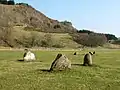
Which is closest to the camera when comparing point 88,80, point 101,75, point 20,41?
point 88,80

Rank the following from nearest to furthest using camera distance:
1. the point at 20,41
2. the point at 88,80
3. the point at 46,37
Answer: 1. the point at 88,80
2. the point at 20,41
3. the point at 46,37

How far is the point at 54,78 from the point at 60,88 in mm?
4448

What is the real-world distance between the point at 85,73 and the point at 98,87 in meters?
7.04

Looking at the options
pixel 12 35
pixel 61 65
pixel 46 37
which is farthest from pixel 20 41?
pixel 61 65

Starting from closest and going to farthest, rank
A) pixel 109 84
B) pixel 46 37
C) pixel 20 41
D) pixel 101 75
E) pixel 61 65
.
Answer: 1. pixel 109 84
2. pixel 101 75
3. pixel 61 65
4. pixel 20 41
5. pixel 46 37

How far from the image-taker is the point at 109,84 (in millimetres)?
25328

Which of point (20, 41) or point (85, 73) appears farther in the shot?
point (20, 41)

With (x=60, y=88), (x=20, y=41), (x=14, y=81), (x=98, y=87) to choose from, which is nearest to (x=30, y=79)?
(x=14, y=81)

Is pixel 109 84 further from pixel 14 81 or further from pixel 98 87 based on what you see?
pixel 14 81

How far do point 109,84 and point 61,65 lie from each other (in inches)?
321

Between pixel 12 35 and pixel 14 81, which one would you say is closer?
pixel 14 81

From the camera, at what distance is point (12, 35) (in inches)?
7407

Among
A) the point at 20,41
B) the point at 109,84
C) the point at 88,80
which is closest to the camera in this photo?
the point at 109,84

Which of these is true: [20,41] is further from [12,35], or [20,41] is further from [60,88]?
[60,88]
